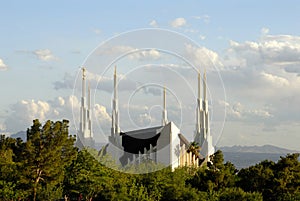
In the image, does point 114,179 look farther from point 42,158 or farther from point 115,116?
point 115,116

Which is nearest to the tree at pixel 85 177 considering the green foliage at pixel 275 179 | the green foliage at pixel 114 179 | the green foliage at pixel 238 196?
the green foliage at pixel 114 179

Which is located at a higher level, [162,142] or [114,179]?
[162,142]

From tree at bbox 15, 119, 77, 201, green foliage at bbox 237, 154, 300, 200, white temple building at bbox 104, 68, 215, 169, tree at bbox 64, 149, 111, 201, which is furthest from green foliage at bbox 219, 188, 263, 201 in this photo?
white temple building at bbox 104, 68, 215, 169

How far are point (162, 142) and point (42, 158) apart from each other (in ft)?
91.2

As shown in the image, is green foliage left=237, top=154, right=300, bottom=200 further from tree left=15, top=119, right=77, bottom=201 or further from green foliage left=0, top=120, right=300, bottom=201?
tree left=15, top=119, right=77, bottom=201

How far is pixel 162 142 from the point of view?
72.6m

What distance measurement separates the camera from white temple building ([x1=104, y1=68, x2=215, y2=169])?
69812mm

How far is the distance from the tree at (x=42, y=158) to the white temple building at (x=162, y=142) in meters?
17.1

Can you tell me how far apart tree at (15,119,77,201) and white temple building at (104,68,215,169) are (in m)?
17.1

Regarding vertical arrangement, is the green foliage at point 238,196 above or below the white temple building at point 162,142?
below

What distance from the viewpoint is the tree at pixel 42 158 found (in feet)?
151

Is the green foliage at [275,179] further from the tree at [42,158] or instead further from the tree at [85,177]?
the tree at [42,158]

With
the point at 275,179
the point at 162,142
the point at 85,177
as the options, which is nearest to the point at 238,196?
the point at 275,179

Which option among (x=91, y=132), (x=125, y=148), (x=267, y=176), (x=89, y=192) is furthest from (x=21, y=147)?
(x=125, y=148)
